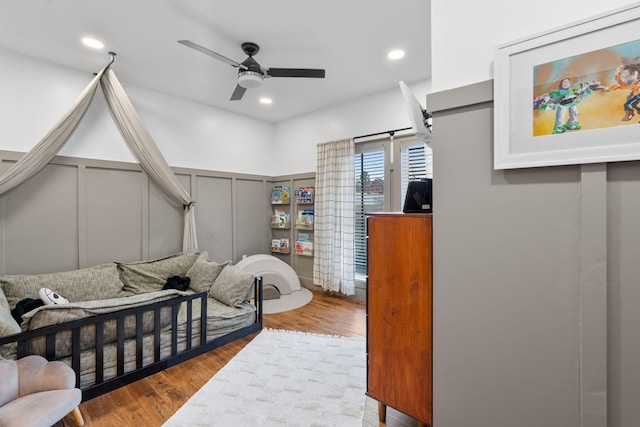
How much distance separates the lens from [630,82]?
91 cm

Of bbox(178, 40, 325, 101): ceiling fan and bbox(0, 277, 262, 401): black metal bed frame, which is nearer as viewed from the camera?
bbox(0, 277, 262, 401): black metal bed frame

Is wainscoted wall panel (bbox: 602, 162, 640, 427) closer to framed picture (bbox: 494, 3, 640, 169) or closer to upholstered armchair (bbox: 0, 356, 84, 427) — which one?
framed picture (bbox: 494, 3, 640, 169)

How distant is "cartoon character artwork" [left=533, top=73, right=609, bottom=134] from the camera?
38.7 inches

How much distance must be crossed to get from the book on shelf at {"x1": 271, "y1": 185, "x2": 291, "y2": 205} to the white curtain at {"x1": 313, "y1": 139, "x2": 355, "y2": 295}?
774 mm

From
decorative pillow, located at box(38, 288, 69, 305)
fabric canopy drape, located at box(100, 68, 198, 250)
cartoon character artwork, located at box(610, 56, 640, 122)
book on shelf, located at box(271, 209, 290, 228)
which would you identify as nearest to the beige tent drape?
fabric canopy drape, located at box(100, 68, 198, 250)

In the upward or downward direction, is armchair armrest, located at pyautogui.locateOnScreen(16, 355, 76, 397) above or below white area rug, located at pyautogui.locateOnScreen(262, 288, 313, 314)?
above

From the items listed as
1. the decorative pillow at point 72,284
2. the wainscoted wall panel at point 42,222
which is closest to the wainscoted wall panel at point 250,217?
the decorative pillow at point 72,284

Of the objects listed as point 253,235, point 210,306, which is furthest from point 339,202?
point 210,306

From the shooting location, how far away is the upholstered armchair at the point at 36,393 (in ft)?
4.57

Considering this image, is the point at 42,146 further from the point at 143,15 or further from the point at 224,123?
the point at 224,123

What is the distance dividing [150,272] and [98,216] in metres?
0.87

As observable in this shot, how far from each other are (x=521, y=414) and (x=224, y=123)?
4.63m

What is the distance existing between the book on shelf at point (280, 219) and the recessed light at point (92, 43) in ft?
10.3

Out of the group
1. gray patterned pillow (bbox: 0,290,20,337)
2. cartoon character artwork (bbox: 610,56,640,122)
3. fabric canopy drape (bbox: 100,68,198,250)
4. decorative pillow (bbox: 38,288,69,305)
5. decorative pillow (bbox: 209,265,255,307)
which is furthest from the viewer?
fabric canopy drape (bbox: 100,68,198,250)
